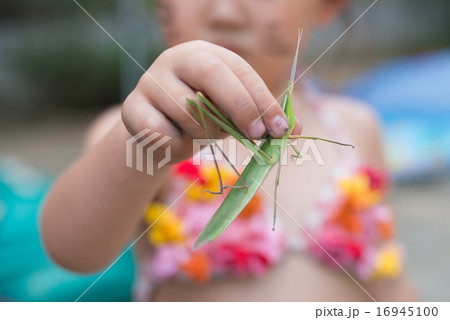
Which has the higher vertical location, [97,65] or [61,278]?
[97,65]

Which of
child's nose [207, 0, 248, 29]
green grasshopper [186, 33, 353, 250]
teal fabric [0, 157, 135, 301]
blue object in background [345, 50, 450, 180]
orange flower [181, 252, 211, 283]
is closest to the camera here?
green grasshopper [186, 33, 353, 250]

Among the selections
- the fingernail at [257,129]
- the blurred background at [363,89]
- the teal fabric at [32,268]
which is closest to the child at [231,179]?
the fingernail at [257,129]

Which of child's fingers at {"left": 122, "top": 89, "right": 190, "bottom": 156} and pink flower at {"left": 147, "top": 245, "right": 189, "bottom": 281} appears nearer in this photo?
child's fingers at {"left": 122, "top": 89, "right": 190, "bottom": 156}

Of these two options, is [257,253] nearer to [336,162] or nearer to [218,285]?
[218,285]

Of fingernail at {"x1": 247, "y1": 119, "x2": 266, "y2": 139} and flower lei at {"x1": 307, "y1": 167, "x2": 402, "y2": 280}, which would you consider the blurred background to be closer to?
flower lei at {"x1": 307, "y1": 167, "x2": 402, "y2": 280}

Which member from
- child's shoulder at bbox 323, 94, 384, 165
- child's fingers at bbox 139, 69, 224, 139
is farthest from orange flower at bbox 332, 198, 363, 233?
child's fingers at bbox 139, 69, 224, 139

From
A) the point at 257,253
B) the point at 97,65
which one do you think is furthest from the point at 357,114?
the point at 97,65
